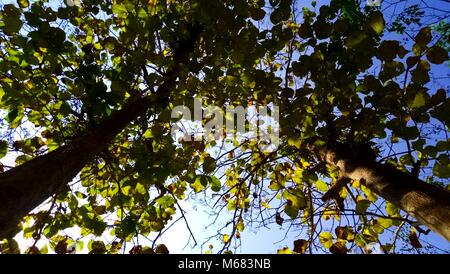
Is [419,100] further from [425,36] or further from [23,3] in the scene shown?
[23,3]

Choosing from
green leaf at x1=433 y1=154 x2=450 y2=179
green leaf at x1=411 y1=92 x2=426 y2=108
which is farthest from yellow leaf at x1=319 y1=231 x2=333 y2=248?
green leaf at x1=411 y1=92 x2=426 y2=108

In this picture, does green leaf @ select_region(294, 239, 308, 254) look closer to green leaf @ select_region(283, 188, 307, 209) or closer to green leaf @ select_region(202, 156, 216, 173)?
green leaf @ select_region(283, 188, 307, 209)

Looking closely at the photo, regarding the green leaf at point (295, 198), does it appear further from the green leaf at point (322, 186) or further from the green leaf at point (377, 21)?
the green leaf at point (377, 21)

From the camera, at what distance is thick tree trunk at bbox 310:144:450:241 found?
148 cm

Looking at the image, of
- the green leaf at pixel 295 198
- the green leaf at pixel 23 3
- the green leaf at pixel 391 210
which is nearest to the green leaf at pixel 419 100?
the green leaf at pixel 295 198

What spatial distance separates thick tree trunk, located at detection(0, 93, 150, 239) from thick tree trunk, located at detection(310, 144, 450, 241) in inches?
80.7

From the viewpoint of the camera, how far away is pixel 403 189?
1.76 metres

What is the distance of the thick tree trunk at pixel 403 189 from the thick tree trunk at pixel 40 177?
6.72 feet

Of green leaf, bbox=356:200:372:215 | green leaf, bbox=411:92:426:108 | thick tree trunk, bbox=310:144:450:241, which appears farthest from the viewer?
green leaf, bbox=356:200:372:215

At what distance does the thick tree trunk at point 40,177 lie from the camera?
4.47ft

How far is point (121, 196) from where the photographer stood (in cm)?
290

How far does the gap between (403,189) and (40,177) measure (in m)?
2.14

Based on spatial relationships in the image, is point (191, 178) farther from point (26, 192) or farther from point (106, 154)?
point (26, 192)
